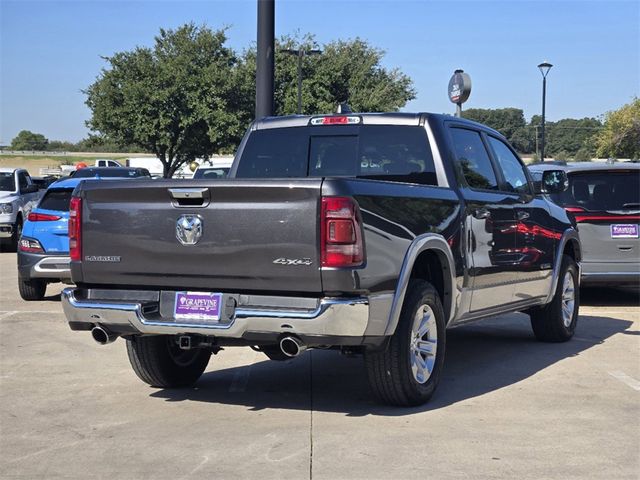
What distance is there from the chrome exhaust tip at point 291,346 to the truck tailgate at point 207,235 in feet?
0.99

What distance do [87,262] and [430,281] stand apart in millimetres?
2399

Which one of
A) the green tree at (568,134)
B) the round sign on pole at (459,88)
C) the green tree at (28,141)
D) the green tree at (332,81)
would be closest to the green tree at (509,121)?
the green tree at (568,134)

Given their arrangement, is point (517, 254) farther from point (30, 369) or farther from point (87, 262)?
point (30, 369)

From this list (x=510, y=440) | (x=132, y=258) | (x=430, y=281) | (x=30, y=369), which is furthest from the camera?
(x=30, y=369)

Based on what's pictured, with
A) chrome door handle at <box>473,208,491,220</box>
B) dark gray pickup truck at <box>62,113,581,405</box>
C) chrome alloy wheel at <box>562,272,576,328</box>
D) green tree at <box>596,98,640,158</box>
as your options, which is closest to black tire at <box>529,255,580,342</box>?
chrome alloy wheel at <box>562,272,576,328</box>

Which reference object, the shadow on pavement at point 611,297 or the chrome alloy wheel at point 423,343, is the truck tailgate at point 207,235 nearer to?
the chrome alloy wheel at point 423,343

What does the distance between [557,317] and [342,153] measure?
2987 mm

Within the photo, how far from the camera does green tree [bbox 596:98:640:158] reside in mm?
58406

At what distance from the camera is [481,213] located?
7355 millimetres

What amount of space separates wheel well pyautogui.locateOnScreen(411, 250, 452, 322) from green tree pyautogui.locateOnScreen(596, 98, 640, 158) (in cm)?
5460

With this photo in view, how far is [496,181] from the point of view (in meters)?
8.02

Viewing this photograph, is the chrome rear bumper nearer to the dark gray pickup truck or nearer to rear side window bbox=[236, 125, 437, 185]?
the dark gray pickup truck

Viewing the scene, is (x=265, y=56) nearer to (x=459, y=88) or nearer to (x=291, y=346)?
(x=459, y=88)

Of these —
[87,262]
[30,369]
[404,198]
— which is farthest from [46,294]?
[404,198]
